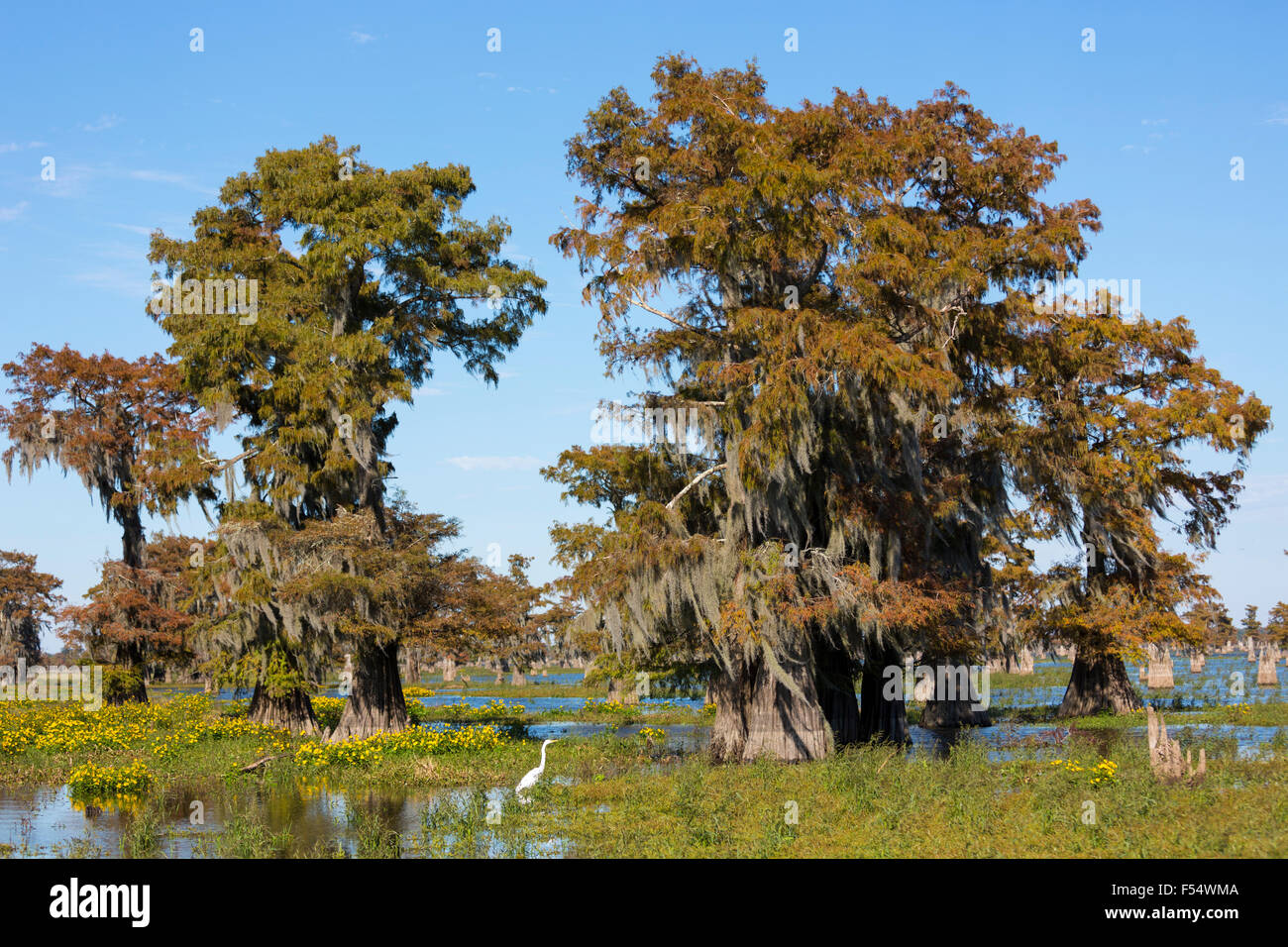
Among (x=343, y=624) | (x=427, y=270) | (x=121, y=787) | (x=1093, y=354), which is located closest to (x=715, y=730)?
(x=343, y=624)

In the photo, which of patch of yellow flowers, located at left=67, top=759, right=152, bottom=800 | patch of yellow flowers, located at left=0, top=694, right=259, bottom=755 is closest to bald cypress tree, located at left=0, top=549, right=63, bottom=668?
patch of yellow flowers, located at left=0, top=694, right=259, bottom=755

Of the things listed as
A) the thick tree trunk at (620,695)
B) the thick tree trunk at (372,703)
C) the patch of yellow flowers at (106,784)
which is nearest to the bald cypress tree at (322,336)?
the thick tree trunk at (372,703)

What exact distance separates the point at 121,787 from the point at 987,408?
21.2 meters

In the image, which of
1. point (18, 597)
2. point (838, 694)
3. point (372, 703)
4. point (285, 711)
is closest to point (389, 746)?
point (372, 703)

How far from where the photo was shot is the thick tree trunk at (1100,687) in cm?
3538

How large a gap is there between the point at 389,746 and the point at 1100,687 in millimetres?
21822

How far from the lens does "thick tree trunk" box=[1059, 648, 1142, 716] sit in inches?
1393

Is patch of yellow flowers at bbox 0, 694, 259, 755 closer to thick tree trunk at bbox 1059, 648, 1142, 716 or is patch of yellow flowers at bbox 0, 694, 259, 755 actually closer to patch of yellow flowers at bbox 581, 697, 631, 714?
patch of yellow flowers at bbox 581, 697, 631, 714

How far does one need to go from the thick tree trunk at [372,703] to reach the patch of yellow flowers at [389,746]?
692mm

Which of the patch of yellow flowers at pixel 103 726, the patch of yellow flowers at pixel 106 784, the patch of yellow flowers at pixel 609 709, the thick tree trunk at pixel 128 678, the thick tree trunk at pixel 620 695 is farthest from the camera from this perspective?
the thick tree trunk at pixel 620 695

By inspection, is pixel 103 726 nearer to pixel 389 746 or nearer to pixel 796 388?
pixel 389 746

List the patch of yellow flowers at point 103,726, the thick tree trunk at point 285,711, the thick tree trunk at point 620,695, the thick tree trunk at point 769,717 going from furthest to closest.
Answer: the thick tree trunk at point 620,695
the thick tree trunk at point 285,711
the patch of yellow flowers at point 103,726
the thick tree trunk at point 769,717

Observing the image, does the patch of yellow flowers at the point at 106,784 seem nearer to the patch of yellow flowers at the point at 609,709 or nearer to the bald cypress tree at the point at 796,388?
the bald cypress tree at the point at 796,388

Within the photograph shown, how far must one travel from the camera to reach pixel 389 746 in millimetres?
27188
